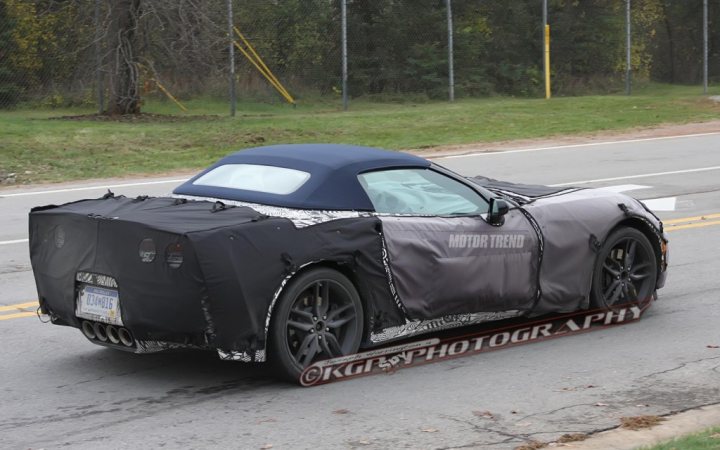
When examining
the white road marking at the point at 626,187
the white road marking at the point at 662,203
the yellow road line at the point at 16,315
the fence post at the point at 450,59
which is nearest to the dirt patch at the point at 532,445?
the yellow road line at the point at 16,315

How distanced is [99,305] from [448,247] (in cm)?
216

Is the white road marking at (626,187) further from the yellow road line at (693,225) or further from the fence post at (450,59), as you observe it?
the fence post at (450,59)

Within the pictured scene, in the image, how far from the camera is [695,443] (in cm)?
563

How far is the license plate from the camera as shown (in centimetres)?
692

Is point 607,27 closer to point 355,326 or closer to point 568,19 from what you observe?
point 568,19

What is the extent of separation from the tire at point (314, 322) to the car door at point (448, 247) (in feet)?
1.24

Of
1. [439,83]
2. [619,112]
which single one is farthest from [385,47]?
[619,112]

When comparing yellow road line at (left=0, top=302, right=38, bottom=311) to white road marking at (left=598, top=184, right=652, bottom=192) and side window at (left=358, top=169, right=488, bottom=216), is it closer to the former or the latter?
side window at (left=358, top=169, right=488, bottom=216)

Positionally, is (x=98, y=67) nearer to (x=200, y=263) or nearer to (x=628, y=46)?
(x=628, y=46)

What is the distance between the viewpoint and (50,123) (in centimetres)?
2359

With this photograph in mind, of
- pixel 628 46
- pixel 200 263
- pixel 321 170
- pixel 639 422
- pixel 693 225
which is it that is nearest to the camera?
pixel 639 422

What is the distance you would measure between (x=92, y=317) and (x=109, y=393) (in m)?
0.46

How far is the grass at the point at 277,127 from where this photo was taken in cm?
2031

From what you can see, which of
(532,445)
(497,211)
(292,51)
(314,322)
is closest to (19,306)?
(314,322)
